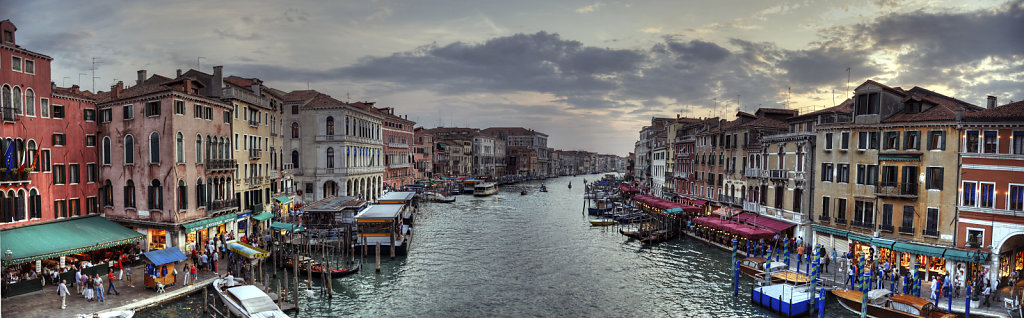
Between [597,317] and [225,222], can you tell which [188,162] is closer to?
[225,222]

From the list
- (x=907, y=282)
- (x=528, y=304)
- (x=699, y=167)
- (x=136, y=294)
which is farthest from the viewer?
(x=699, y=167)

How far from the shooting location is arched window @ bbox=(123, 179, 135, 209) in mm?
28109

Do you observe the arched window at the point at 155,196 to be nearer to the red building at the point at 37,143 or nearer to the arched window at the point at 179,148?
the arched window at the point at 179,148

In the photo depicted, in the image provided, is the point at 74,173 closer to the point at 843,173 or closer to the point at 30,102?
Answer: the point at 30,102

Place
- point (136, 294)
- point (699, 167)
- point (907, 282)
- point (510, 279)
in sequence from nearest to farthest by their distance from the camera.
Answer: point (136, 294) → point (907, 282) → point (510, 279) → point (699, 167)

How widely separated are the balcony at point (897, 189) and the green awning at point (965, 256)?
3069 millimetres

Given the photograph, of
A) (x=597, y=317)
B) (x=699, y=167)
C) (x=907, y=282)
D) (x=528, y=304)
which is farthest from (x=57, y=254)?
(x=699, y=167)

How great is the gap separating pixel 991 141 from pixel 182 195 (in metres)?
38.6

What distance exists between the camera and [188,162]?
28.4 m

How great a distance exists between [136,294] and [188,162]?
8522 millimetres

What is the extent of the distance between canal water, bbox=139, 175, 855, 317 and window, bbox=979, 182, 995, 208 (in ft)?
25.7

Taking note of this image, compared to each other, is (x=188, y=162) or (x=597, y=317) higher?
(x=188, y=162)

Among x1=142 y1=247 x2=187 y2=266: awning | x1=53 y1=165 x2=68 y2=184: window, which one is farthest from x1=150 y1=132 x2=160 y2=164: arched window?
x1=142 y1=247 x2=187 y2=266: awning

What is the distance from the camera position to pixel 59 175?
1012 inches
